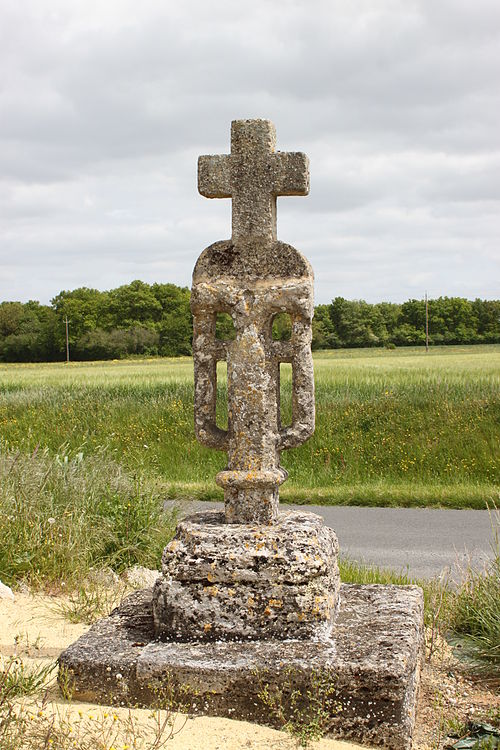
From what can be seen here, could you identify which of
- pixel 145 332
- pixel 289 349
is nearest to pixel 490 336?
pixel 145 332

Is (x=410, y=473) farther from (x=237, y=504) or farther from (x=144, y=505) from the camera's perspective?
Result: (x=237, y=504)

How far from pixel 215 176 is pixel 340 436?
9.77 meters

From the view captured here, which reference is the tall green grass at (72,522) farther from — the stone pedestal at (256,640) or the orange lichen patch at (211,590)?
the orange lichen patch at (211,590)

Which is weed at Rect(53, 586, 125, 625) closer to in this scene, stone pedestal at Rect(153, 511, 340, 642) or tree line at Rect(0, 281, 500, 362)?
stone pedestal at Rect(153, 511, 340, 642)

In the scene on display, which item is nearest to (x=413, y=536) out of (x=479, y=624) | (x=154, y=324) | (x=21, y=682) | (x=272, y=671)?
(x=479, y=624)

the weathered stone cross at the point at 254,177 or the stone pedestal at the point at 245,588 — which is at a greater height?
the weathered stone cross at the point at 254,177

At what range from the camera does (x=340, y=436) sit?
14.0 metres

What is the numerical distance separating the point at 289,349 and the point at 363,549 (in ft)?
15.1

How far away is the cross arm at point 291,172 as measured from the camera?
15.1 feet

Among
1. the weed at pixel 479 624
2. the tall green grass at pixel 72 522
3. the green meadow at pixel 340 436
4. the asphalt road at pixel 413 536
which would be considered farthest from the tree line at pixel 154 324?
the weed at pixel 479 624

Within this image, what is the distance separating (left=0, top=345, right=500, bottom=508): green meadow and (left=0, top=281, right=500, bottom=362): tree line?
40.7 m

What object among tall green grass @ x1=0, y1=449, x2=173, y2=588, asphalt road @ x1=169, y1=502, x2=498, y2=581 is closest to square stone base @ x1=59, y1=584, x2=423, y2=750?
tall green grass @ x1=0, y1=449, x2=173, y2=588

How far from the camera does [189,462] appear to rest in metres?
13.7

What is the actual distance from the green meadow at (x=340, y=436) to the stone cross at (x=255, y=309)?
18.6 ft
